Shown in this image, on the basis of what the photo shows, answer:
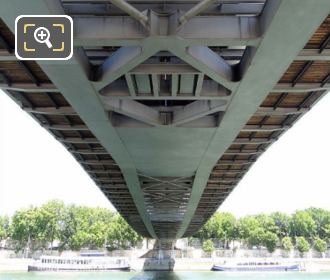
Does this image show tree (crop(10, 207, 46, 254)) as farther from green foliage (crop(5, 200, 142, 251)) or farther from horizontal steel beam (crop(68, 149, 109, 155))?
horizontal steel beam (crop(68, 149, 109, 155))

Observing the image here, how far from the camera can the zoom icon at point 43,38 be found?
4.66 metres

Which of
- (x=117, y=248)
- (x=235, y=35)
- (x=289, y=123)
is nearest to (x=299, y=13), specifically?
(x=235, y=35)

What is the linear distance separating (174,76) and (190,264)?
78.4 m

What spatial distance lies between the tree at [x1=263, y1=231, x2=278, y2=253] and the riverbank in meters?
6.51

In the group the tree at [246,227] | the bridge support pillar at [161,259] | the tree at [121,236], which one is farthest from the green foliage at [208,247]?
the bridge support pillar at [161,259]

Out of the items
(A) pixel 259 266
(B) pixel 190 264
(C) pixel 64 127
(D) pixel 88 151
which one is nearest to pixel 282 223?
(A) pixel 259 266

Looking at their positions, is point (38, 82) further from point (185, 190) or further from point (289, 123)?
point (185, 190)

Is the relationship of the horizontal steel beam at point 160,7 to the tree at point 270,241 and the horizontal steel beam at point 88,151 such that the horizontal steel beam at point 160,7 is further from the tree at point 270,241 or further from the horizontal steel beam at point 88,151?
the tree at point 270,241

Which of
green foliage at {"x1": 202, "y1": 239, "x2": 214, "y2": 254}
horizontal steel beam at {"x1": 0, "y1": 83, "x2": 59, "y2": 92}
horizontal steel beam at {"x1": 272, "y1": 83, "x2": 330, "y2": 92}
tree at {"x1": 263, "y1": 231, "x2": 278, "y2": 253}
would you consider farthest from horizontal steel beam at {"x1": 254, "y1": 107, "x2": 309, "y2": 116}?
tree at {"x1": 263, "y1": 231, "x2": 278, "y2": 253}

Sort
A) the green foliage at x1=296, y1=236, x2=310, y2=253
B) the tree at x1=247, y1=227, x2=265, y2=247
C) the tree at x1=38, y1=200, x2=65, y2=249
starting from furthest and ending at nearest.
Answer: the tree at x1=247, y1=227, x2=265, y2=247
the green foliage at x1=296, y1=236, x2=310, y2=253
the tree at x1=38, y1=200, x2=65, y2=249

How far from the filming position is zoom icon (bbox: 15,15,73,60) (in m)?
4.66

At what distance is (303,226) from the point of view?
98250 mm

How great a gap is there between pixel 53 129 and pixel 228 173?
39.1 feet

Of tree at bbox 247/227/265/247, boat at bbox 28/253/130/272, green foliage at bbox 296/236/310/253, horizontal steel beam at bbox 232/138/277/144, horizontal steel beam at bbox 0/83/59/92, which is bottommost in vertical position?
boat at bbox 28/253/130/272
